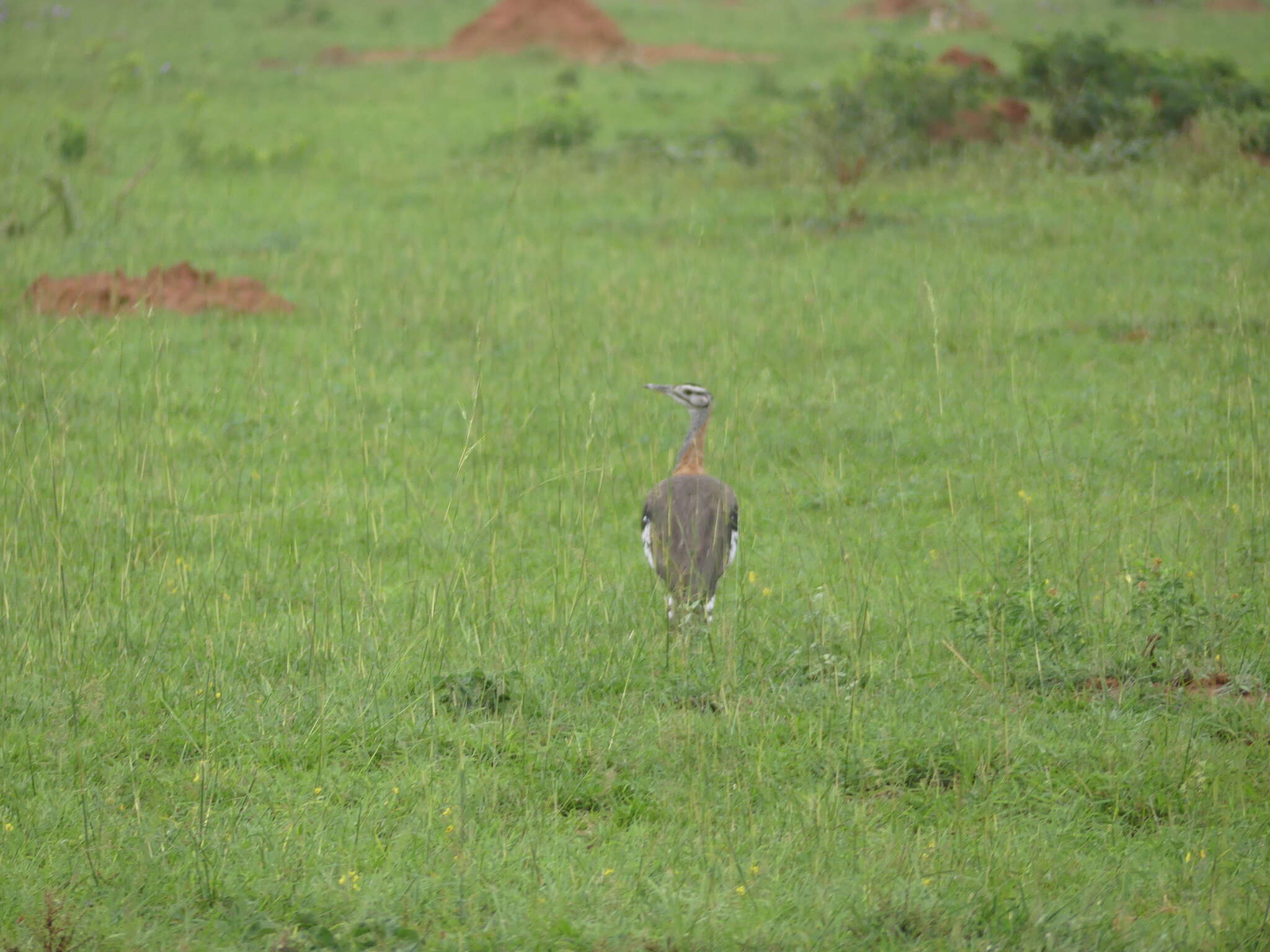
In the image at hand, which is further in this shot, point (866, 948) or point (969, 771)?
point (969, 771)

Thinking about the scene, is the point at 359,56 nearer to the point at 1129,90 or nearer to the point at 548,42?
the point at 548,42

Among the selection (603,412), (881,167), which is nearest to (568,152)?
(881,167)

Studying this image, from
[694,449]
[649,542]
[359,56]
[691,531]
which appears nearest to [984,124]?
[694,449]

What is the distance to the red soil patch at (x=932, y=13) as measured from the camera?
36000mm

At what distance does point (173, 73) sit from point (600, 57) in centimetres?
1047

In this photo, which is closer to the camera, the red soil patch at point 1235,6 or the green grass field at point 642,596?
the green grass field at point 642,596

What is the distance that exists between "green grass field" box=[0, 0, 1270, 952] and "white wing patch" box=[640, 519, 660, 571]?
239mm

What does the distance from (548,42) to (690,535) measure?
97.6 feet

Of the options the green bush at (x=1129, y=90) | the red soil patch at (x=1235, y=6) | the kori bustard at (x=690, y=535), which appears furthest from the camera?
the red soil patch at (x=1235, y=6)

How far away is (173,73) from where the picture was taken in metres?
25.7

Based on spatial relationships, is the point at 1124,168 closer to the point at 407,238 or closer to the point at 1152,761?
the point at 407,238

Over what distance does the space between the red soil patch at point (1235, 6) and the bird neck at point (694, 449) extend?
3726cm

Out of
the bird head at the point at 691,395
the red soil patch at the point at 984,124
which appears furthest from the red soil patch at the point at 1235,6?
the bird head at the point at 691,395

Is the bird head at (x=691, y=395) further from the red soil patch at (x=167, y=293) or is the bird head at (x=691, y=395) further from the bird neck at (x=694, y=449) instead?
the red soil patch at (x=167, y=293)
